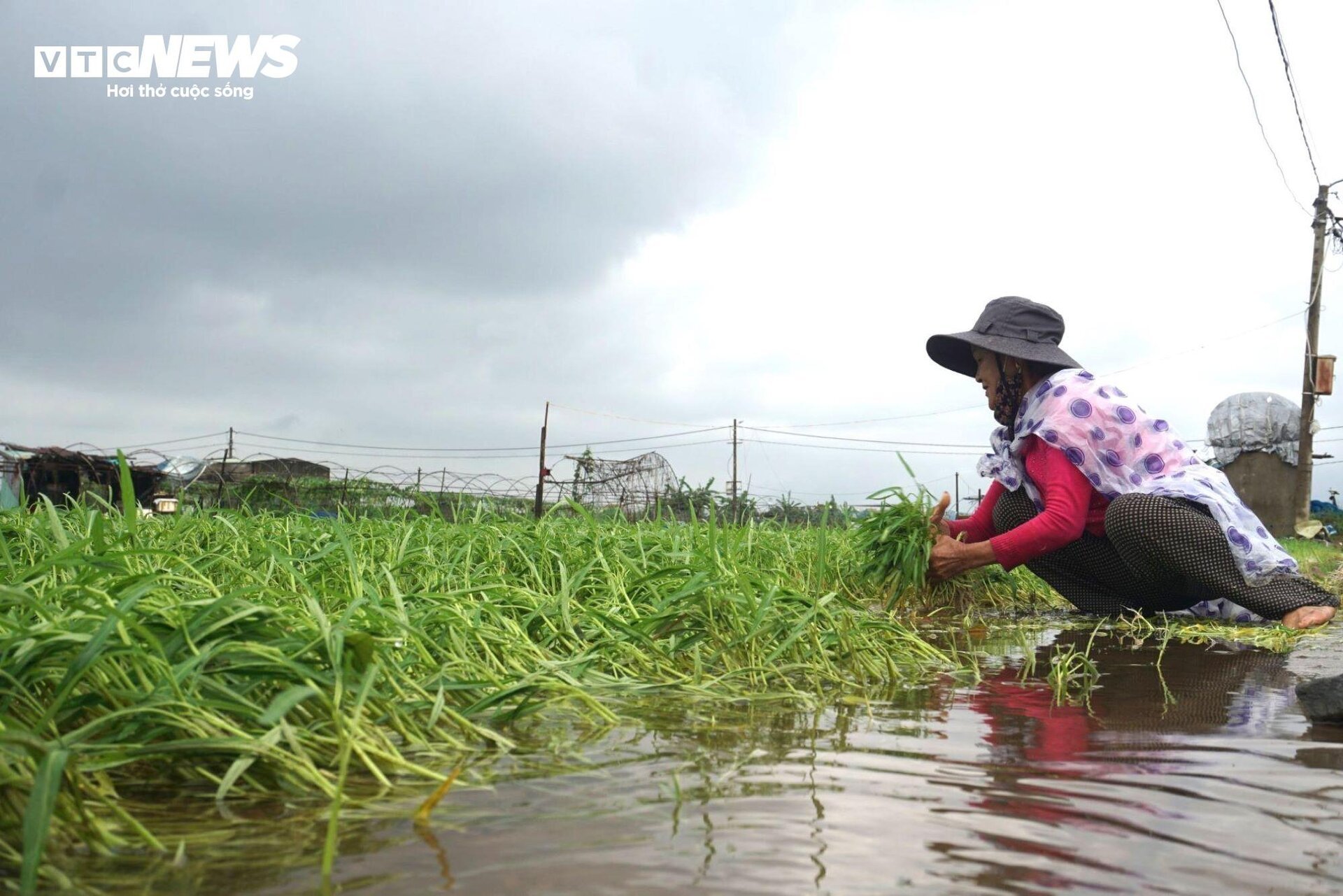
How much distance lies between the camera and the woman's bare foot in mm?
3438

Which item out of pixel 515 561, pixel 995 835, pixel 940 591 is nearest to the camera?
pixel 995 835

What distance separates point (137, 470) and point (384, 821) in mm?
12474

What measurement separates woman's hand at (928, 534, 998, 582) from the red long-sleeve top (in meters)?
0.07

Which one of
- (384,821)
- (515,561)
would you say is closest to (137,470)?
(515,561)

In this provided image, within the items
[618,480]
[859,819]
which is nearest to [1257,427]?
[618,480]

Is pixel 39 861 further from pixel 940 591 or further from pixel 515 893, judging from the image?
pixel 940 591

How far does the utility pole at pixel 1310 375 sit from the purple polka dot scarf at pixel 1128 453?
1411 cm

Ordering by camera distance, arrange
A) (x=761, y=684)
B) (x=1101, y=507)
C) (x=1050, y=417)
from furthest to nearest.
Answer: (x=1101, y=507), (x=1050, y=417), (x=761, y=684)

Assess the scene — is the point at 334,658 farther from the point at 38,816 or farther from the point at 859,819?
the point at 859,819

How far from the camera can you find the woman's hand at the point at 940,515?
13.7 ft

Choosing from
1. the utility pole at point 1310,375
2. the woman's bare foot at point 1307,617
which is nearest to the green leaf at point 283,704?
the woman's bare foot at point 1307,617

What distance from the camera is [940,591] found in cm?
446

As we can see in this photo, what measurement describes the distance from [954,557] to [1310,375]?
49.4 feet

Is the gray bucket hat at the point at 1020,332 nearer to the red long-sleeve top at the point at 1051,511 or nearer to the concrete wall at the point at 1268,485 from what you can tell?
the red long-sleeve top at the point at 1051,511
